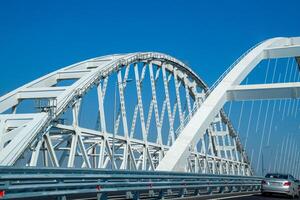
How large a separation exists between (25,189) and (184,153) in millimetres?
13325

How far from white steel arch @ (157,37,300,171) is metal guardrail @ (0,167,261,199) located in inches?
70.1

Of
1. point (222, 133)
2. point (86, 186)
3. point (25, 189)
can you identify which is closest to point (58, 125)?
point (86, 186)

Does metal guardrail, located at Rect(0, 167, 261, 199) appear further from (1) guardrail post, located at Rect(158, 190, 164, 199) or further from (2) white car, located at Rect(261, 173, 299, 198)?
(2) white car, located at Rect(261, 173, 299, 198)

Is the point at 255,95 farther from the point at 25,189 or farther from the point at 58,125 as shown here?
the point at 25,189

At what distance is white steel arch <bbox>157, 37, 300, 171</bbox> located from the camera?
23.2m

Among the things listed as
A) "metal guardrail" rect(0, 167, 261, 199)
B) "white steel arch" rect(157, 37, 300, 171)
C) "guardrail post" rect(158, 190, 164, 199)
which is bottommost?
"guardrail post" rect(158, 190, 164, 199)

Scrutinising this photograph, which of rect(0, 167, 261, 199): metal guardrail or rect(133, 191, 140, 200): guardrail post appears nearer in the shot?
rect(0, 167, 261, 199): metal guardrail

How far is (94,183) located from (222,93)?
49.9 feet

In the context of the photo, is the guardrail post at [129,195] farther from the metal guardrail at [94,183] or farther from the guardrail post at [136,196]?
the guardrail post at [136,196]

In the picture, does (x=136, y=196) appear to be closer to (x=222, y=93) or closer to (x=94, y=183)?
(x=94, y=183)

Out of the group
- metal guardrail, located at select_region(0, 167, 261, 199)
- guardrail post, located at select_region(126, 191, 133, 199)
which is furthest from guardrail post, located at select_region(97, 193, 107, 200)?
guardrail post, located at select_region(126, 191, 133, 199)

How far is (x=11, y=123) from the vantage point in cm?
2720

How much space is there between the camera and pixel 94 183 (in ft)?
44.8

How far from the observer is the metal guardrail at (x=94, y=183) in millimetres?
10656
